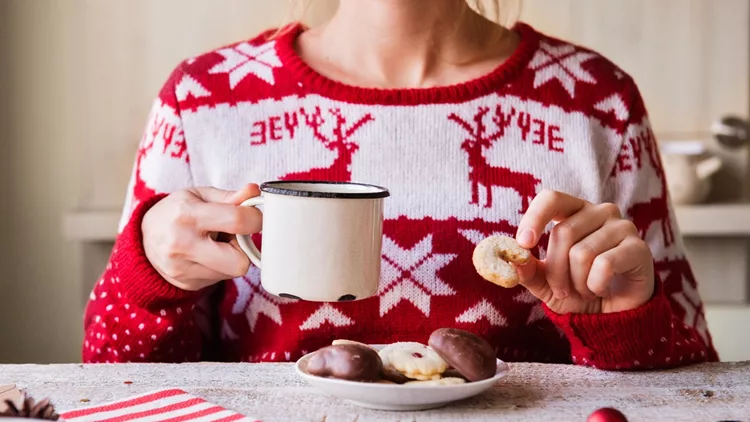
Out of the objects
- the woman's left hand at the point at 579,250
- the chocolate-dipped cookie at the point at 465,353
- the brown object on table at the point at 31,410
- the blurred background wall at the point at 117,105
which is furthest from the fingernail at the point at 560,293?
the blurred background wall at the point at 117,105

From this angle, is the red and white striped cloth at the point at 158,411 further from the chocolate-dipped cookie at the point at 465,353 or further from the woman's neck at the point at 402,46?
the woman's neck at the point at 402,46

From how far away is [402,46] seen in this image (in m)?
1.28

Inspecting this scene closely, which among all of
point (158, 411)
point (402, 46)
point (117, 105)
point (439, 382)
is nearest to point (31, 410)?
point (158, 411)

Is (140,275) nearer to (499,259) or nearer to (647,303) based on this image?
(499,259)

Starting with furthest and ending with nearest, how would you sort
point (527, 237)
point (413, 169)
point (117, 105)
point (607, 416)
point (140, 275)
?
point (117, 105)
point (413, 169)
point (140, 275)
point (527, 237)
point (607, 416)

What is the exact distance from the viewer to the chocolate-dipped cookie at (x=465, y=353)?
79 centimetres

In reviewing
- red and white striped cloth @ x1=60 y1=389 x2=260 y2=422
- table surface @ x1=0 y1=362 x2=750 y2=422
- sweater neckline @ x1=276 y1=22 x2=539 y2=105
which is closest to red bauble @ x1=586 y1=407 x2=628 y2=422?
table surface @ x1=0 y1=362 x2=750 y2=422

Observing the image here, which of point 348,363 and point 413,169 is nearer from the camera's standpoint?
point 348,363

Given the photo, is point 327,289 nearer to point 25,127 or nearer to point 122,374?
point 122,374

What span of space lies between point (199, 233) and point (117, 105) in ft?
5.28

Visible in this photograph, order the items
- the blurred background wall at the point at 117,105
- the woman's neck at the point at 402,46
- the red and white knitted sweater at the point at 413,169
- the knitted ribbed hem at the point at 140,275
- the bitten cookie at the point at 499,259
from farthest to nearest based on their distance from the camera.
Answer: the blurred background wall at the point at 117,105 → the woman's neck at the point at 402,46 → the red and white knitted sweater at the point at 413,169 → the knitted ribbed hem at the point at 140,275 → the bitten cookie at the point at 499,259

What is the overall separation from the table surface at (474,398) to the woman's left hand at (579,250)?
0.10 m

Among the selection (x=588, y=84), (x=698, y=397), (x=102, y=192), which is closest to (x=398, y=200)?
(x=588, y=84)

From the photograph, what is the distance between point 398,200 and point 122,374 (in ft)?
1.40
